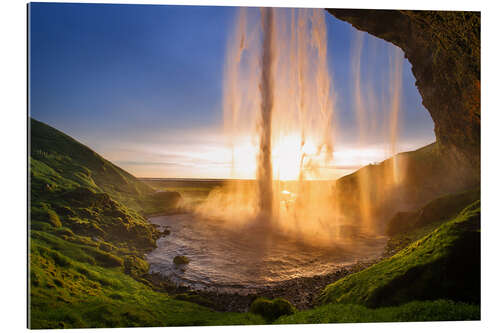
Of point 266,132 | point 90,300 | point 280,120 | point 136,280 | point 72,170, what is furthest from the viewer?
point 266,132

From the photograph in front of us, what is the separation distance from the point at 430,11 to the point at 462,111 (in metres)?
4.27

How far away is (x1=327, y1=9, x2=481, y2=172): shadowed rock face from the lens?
744 centimetres

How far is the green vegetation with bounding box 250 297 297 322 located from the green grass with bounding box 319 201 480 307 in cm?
148

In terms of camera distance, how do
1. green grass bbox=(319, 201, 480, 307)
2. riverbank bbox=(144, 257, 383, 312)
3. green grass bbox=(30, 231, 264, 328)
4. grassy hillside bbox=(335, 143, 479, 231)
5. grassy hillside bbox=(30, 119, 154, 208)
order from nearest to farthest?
green grass bbox=(30, 231, 264, 328) < green grass bbox=(319, 201, 480, 307) < grassy hillside bbox=(30, 119, 154, 208) < riverbank bbox=(144, 257, 383, 312) < grassy hillside bbox=(335, 143, 479, 231)

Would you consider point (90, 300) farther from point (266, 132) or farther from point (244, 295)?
point (266, 132)

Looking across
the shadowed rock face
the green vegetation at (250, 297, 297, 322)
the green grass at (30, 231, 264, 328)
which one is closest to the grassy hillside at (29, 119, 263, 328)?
the green grass at (30, 231, 264, 328)

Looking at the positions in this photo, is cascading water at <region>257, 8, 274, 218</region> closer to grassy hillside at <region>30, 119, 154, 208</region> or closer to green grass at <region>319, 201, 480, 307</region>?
grassy hillside at <region>30, 119, 154, 208</region>

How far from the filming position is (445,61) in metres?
8.80

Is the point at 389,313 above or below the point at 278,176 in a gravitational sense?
below

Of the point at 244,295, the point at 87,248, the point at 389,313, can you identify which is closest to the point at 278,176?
the point at 244,295

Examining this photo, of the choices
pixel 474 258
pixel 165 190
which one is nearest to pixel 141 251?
pixel 165 190

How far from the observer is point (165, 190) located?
9.93m

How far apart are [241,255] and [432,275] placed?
21.7 ft

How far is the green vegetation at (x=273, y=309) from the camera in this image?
6.75 meters
